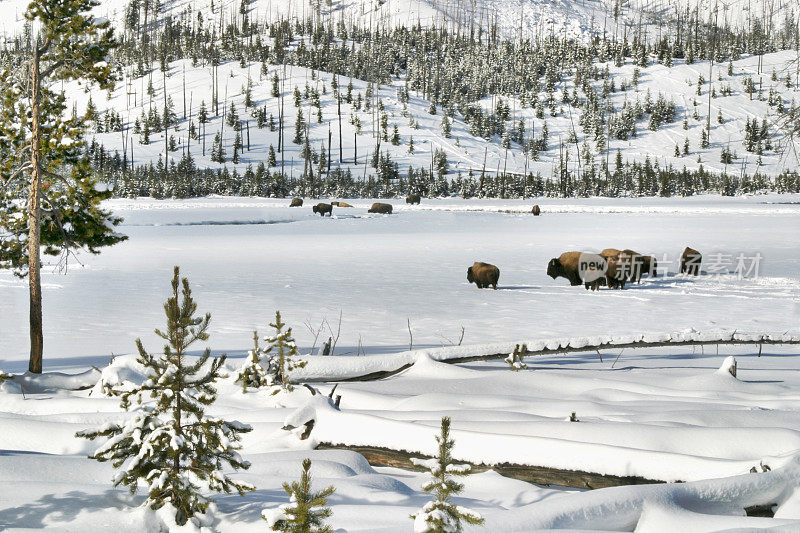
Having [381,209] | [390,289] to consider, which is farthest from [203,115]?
[390,289]

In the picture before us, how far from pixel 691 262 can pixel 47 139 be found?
658 inches

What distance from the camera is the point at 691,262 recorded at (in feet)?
61.4

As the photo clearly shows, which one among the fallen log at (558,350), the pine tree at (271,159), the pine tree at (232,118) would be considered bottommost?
the fallen log at (558,350)

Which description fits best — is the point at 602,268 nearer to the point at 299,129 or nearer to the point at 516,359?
the point at 516,359

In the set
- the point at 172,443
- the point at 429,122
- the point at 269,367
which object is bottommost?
the point at 269,367

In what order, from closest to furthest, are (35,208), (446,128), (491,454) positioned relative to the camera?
(491,454) → (35,208) → (446,128)

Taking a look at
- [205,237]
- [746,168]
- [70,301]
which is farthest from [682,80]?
[70,301]

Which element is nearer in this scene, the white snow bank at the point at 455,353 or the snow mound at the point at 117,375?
the snow mound at the point at 117,375

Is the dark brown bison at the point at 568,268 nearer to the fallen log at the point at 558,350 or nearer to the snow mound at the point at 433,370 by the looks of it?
the fallen log at the point at 558,350

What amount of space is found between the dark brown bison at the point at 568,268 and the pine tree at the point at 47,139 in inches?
462

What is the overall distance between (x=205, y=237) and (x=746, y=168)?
80.6 metres

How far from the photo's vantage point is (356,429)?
4207 mm

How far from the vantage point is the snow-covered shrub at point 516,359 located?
7430mm

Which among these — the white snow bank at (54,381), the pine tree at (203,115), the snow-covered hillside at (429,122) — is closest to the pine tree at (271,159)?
the snow-covered hillside at (429,122)
